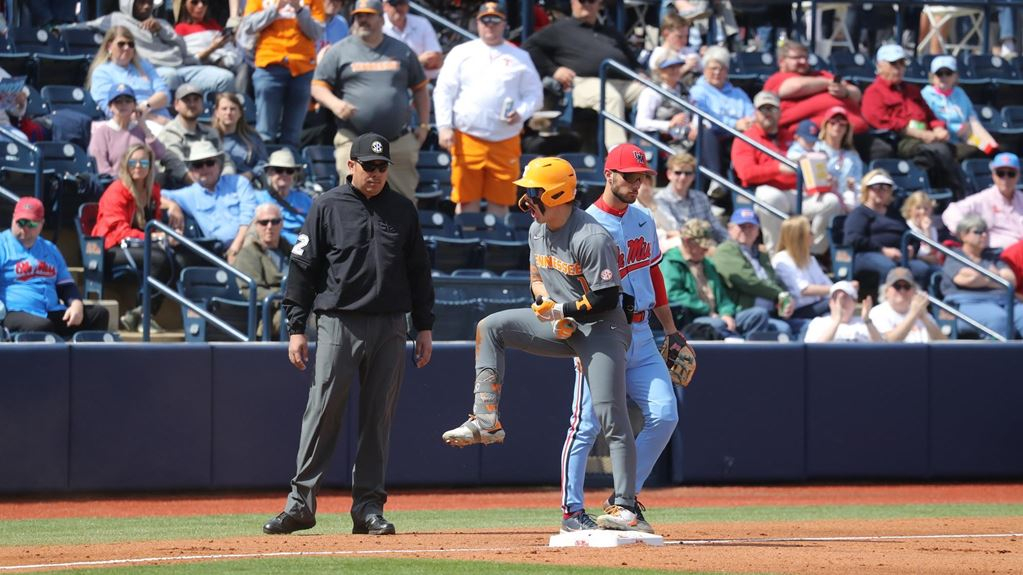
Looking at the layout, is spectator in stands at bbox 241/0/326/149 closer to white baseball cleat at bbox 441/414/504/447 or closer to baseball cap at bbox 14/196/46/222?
baseball cap at bbox 14/196/46/222

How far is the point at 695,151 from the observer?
15367 millimetres

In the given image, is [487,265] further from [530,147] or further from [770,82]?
[770,82]

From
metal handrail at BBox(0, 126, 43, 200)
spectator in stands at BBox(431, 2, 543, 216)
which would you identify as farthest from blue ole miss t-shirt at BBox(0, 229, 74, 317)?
spectator in stands at BBox(431, 2, 543, 216)

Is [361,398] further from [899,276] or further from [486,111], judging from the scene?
[899,276]

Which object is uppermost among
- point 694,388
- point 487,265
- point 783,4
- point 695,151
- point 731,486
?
point 783,4

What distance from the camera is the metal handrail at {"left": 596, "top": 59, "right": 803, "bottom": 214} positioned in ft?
46.4

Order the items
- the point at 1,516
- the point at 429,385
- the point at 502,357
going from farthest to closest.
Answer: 1. the point at 429,385
2. the point at 1,516
3. the point at 502,357

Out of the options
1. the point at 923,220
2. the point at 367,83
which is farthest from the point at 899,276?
the point at 367,83

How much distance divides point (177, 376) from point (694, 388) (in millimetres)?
4024

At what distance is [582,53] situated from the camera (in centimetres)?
1559

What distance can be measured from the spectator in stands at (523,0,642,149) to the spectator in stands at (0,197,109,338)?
18.6 feet

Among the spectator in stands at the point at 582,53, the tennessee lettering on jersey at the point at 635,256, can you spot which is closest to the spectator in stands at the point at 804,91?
the spectator in stands at the point at 582,53

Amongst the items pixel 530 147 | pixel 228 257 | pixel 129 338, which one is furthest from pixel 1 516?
pixel 530 147

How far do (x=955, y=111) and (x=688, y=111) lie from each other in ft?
11.8
